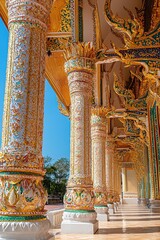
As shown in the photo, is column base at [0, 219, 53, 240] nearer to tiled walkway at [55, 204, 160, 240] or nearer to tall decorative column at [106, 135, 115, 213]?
tiled walkway at [55, 204, 160, 240]

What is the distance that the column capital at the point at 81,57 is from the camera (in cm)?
717

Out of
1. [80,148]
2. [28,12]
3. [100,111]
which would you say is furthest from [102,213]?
[28,12]

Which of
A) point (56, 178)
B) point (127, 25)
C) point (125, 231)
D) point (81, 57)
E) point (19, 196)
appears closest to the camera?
point (19, 196)

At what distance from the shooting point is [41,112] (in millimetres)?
3715

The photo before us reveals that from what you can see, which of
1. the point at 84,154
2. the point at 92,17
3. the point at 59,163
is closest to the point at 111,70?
the point at 92,17

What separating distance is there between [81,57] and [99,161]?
4.49 metres

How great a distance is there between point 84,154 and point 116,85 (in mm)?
4856

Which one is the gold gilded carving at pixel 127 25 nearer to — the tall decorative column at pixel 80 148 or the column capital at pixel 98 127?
the tall decorative column at pixel 80 148

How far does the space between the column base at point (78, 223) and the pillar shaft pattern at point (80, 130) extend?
144 mm

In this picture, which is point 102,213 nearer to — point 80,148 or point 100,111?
point 100,111

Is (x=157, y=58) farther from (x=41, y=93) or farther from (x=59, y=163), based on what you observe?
(x=59, y=163)

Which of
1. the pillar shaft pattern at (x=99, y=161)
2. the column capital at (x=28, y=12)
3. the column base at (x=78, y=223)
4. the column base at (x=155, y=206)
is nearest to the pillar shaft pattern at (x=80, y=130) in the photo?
the column base at (x=78, y=223)

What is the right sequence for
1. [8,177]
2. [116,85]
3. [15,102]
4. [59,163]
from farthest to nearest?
[59,163] → [116,85] → [15,102] → [8,177]

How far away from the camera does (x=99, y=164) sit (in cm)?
1052
